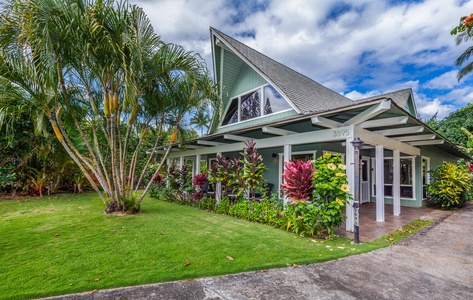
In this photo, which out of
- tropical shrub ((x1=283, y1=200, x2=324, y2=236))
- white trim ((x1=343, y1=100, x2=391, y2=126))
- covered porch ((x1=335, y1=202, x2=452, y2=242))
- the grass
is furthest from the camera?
covered porch ((x1=335, y1=202, x2=452, y2=242))

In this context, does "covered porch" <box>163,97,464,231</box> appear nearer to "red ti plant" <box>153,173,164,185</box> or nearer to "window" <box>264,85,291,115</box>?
"window" <box>264,85,291,115</box>

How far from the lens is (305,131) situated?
7.91 meters

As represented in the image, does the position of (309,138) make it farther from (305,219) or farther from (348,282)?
(348,282)

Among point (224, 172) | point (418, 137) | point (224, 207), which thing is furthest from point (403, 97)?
point (224, 207)

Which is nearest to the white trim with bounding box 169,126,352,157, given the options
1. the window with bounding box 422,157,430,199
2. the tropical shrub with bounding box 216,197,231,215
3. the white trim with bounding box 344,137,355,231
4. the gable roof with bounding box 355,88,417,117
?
the white trim with bounding box 344,137,355,231

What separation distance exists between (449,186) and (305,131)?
6930 millimetres

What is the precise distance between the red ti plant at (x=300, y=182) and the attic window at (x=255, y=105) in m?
3.87

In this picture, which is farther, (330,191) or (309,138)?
(309,138)

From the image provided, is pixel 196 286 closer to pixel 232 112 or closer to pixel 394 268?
pixel 394 268

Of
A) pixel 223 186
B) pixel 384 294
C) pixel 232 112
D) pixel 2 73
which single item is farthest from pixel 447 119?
pixel 2 73

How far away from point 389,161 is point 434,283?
29.7 ft

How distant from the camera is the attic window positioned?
9.23m

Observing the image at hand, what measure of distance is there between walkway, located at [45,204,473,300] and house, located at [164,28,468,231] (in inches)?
70.8

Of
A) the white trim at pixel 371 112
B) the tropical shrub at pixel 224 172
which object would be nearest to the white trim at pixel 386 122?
the white trim at pixel 371 112
